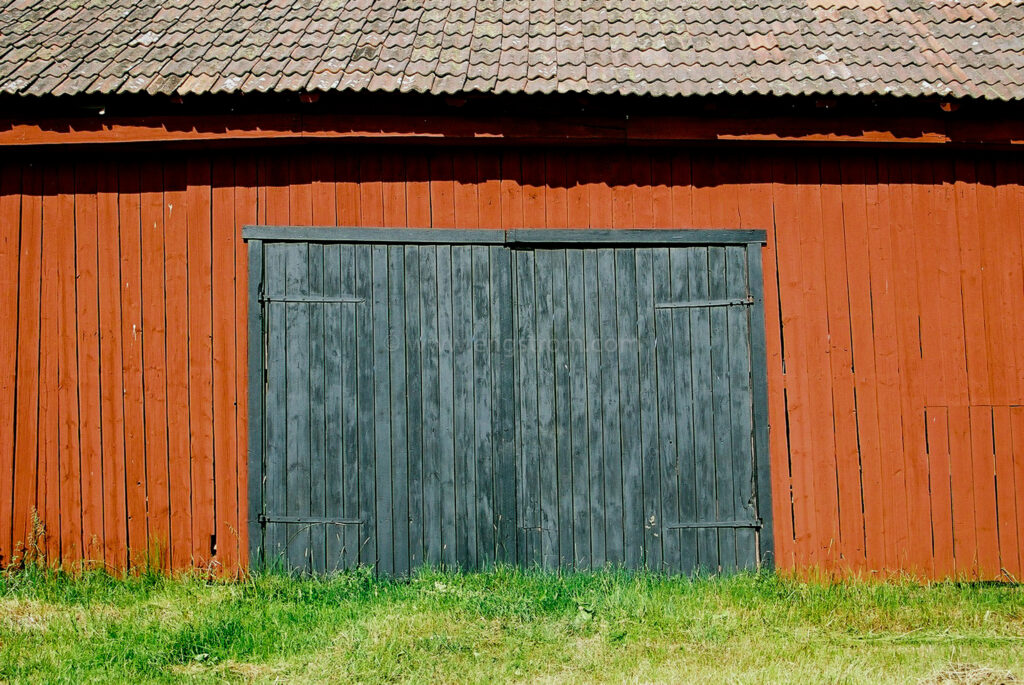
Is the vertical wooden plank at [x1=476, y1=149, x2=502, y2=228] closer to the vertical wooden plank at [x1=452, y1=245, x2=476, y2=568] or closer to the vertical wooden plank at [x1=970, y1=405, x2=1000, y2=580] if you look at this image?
the vertical wooden plank at [x1=452, y1=245, x2=476, y2=568]

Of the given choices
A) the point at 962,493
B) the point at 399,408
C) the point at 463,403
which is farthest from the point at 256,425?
the point at 962,493

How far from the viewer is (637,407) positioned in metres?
5.32

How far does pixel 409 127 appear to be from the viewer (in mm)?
5270

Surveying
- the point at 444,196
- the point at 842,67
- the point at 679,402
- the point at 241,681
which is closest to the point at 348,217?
the point at 444,196

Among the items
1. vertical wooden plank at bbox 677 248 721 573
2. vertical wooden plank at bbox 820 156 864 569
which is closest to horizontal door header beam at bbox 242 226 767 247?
vertical wooden plank at bbox 677 248 721 573

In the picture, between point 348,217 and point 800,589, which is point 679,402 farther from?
point 348,217

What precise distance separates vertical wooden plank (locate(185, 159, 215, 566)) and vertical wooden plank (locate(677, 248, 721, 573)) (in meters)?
3.02

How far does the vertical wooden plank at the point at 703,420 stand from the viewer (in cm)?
525

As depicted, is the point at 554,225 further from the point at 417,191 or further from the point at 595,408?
the point at 595,408

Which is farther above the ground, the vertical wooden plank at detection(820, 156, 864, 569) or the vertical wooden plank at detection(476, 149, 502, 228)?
the vertical wooden plank at detection(476, 149, 502, 228)

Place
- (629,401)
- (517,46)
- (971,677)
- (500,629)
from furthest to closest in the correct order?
(517,46)
(629,401)
(500,629)
(971,677)

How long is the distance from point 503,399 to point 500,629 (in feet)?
4.87

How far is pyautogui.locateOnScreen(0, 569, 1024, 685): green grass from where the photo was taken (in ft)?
12.8

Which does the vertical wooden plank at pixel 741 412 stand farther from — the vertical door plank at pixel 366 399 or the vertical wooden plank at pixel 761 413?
the vertical door plank at pixel 366 399
